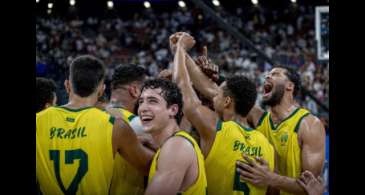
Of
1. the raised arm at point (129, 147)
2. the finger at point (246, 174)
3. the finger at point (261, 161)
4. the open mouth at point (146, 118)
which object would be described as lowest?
the finger at point (246, 174)

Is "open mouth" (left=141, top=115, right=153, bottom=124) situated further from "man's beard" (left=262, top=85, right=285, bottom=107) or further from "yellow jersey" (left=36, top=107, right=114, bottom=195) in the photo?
"man's beard" (left=262, top=85, right=285, bottom=107)

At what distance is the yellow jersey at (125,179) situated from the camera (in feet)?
12.5

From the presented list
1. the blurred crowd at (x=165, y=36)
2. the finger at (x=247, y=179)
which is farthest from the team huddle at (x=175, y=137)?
the blurred crowd at (x=165, y=36)

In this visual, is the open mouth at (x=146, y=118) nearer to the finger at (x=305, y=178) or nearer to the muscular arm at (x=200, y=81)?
the muscular arm at (x=200, y=81)

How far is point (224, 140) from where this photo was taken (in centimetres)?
393

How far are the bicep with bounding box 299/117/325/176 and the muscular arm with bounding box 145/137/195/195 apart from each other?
1.59m

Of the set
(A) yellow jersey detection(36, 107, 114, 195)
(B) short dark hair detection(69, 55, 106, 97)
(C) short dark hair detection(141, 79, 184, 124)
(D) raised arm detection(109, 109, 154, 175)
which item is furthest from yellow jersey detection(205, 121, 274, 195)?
(B) short dark hair detection(69, 55, 106, 97)

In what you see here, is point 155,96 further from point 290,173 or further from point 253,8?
point 253,8

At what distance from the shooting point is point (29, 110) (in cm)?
198

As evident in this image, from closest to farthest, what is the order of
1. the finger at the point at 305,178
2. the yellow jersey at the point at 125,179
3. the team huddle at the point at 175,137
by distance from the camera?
the team huddle at the point at 175,137, the yellow jersey at the point at 125,179, the finger at the point at 305,178
